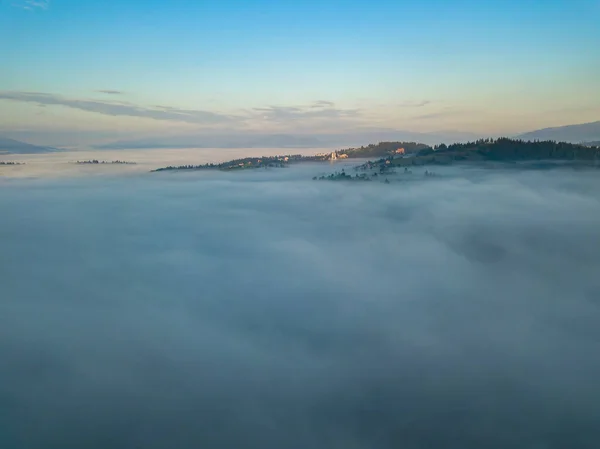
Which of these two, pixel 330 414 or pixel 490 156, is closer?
pixel 330 414

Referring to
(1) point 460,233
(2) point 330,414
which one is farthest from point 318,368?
(1) point 460,233

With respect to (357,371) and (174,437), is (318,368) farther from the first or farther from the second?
(174,437)

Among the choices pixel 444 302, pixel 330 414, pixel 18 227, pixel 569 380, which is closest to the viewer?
pixel 330 414

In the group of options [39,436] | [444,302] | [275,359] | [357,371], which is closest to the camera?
[39,436]

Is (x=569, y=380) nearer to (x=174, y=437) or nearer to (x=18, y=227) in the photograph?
(x=174, y=437)

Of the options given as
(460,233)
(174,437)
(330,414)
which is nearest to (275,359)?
(330,414)

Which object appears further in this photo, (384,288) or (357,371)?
(384,288)

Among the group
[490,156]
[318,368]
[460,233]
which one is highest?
[490,156]

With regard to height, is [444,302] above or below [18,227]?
below

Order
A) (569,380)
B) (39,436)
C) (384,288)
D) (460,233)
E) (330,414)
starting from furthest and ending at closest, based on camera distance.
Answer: (460,233), (384,288), (569,380), (330,414), (39,436)
